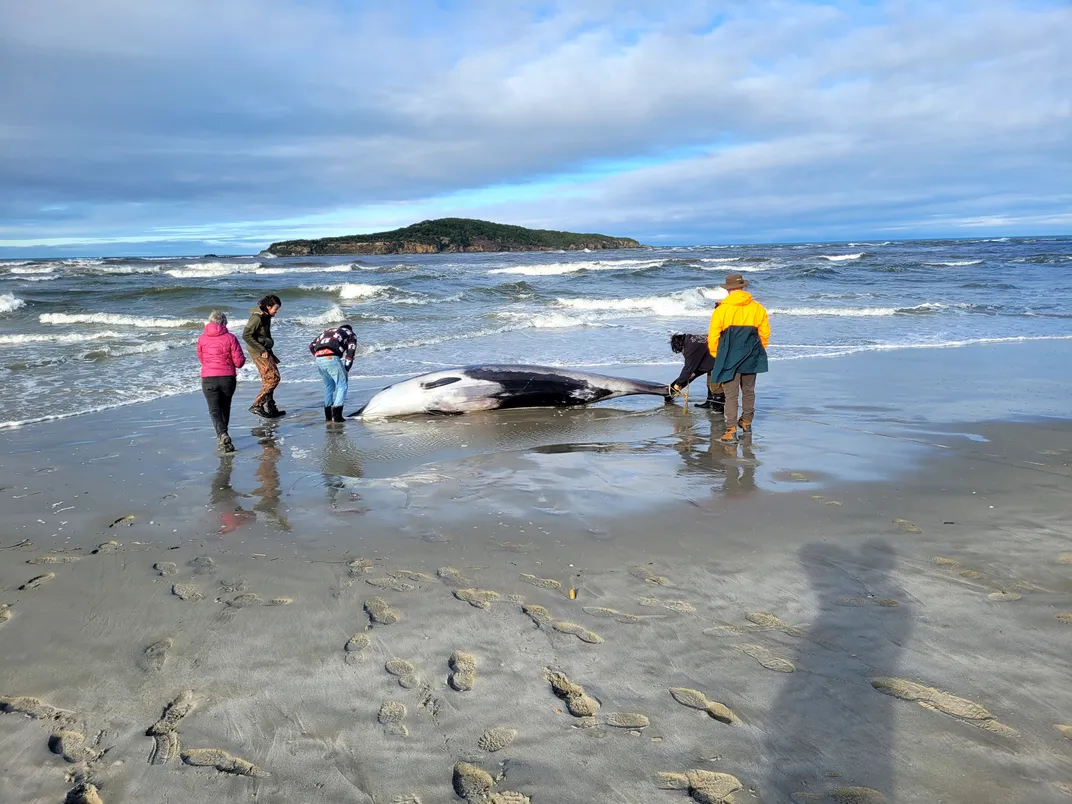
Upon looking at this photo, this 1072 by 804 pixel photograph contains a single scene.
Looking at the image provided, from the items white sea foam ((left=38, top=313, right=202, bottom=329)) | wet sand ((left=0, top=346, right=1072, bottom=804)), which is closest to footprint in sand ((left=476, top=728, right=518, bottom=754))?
wet sand ((left=0, top=346, right=1072, bottom=804))

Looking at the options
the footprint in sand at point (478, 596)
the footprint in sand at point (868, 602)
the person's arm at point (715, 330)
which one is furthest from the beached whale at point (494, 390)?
the footprint in sand at point (868, 602)

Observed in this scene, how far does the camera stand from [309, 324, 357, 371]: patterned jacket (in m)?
8.83

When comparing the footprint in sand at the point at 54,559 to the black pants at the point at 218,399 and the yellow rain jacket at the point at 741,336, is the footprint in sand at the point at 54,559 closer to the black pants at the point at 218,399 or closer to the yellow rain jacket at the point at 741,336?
the black pants at the point at 218,399

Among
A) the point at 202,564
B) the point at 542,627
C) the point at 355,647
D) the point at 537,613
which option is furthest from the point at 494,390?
the point at 355,647

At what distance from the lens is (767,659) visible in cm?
340

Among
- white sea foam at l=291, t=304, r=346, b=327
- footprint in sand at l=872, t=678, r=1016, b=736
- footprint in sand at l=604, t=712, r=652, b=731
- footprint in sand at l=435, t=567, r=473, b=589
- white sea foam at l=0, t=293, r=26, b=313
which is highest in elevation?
white sea foam at l=0, t=293, r=26, b=313

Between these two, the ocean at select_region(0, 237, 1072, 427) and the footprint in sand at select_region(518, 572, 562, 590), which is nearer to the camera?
the footprint in sand at select_region(518, 572, 562, 590)

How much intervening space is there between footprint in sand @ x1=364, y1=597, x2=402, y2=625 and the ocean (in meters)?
6.72

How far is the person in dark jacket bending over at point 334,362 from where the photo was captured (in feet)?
29.0

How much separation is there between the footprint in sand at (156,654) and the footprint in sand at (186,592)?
1.53 ft

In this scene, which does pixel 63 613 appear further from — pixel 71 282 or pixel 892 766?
pixel 71 282

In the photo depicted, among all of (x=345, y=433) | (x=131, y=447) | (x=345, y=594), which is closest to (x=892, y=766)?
(x=345, y=594)

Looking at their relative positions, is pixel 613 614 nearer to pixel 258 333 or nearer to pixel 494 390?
pixel 494 390

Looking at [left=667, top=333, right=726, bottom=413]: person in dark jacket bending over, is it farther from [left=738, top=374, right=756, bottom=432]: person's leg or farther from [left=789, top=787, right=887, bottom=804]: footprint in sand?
[left=789, top=787, right=887, bottom=804]: footprint in sand
